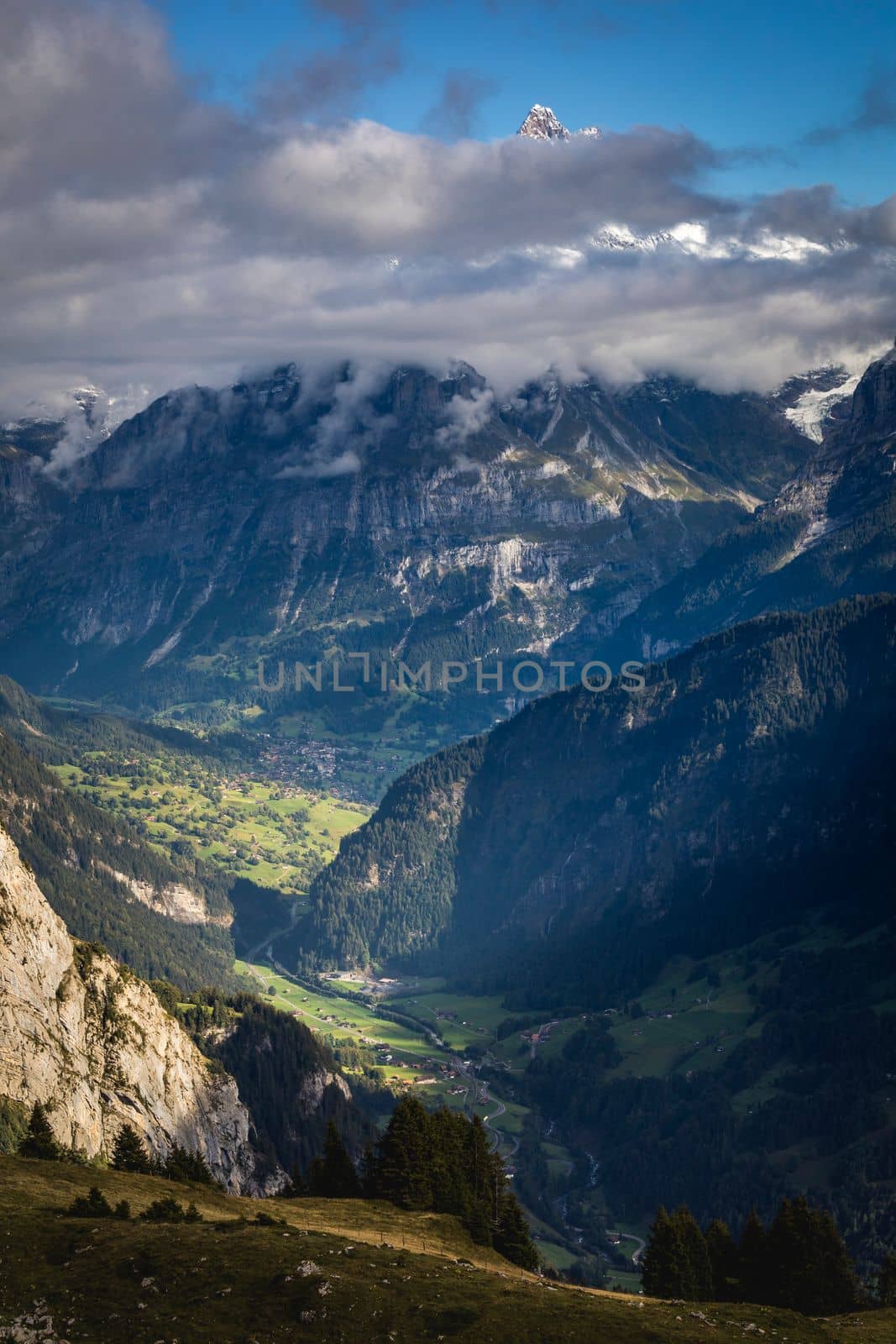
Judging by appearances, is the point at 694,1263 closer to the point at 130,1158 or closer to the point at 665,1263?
the point at 665,1263

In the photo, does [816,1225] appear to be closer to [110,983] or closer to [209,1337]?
[209,1337]

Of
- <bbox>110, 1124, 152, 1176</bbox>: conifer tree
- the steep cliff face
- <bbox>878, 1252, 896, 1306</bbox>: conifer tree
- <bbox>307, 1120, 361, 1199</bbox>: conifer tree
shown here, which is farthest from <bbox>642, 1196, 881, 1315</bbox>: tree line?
the steep cliff face

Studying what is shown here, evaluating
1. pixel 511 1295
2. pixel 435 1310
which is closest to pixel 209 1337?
pixel 435 1310

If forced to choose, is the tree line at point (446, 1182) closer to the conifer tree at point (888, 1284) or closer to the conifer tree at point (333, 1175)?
the conifer tree at point (333, 1175)

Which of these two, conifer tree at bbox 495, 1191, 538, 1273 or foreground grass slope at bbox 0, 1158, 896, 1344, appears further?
conifer tree at bbox 495, 1191, 538, 1273

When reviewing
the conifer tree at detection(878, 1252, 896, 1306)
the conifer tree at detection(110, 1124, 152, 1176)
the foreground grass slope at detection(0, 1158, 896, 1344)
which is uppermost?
the foreground grass slope at detection(0, 1158, 896, 1344)

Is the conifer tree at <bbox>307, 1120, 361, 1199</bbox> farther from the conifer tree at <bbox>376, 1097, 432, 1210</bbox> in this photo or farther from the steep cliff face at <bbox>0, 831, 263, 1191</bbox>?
the steep cliff face at <bbox>0, 831, 263, 1191</bbox>

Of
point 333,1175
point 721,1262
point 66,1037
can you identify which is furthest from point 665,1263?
point 66,1037

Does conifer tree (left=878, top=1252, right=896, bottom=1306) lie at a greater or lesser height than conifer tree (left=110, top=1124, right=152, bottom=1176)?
lesser
